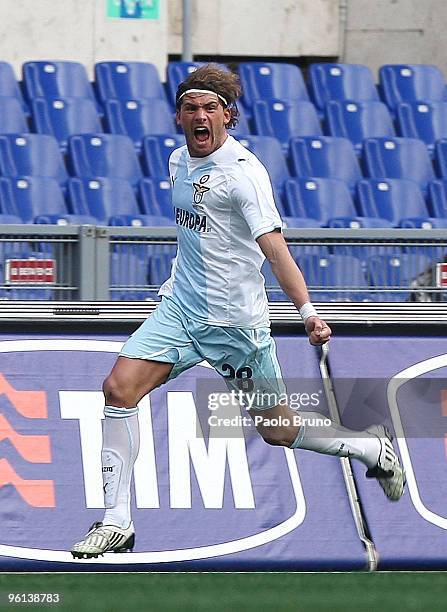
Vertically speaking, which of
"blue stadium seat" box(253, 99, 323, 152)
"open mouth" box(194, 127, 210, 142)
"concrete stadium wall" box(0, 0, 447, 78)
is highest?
"concrete stadium wall" box(0, 0, 447, 78)

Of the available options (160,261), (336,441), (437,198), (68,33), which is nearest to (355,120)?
(437,198)

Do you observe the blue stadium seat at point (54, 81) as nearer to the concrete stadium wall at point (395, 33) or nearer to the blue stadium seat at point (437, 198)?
the blue stadium seat at point (437, 198)

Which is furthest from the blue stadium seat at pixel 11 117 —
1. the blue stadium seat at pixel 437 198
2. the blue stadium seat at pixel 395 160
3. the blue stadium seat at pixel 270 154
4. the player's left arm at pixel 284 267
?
the player's left arm at pixel 284 267

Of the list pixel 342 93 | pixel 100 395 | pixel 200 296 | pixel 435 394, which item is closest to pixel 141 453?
pixel 100 395

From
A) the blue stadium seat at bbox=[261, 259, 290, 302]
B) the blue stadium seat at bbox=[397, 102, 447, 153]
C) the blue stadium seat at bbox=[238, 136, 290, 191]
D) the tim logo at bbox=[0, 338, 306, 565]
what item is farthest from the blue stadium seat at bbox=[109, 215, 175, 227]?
the blue stadium seat at bbox=[397, 102, 447, 153]

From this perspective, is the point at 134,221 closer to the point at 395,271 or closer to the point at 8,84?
the point at 395,271

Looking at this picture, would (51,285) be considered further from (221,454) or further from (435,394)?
(435,394)

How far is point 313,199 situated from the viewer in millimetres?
10461

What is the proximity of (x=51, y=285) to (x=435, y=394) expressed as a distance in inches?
82.2

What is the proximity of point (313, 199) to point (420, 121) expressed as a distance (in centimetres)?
248

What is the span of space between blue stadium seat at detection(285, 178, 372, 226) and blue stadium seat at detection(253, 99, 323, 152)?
49.3 inches

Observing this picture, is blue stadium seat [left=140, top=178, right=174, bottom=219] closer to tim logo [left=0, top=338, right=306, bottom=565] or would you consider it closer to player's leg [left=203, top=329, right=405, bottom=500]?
tim logo [left=0, top=338, right=306, bottom=565]

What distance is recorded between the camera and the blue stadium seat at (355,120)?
1216 cm

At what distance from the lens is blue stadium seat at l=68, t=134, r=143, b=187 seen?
34.6ft
